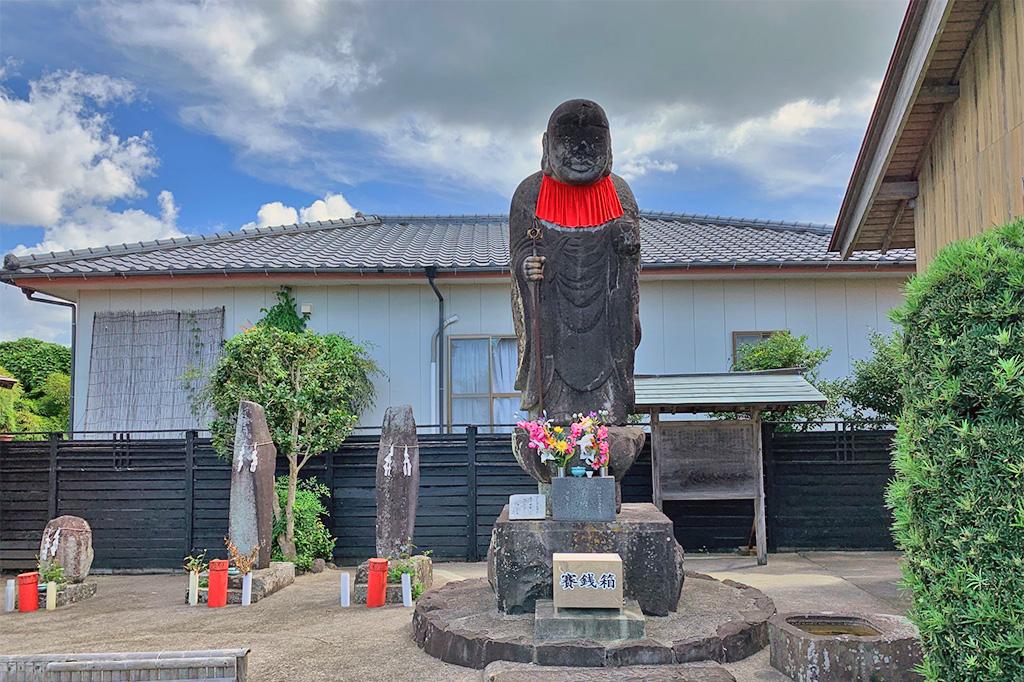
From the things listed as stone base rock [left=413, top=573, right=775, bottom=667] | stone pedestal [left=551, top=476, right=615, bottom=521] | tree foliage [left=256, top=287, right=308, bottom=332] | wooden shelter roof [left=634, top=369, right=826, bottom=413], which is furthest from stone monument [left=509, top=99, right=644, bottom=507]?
tree foliage [left=256, top=287, right=308, bottom=332]

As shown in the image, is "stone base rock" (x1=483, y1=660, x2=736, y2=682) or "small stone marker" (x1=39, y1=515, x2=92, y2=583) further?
"small stone marker" (x1=39, y1=515, x2=92, y2=583)

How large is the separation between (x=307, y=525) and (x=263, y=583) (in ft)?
6.57

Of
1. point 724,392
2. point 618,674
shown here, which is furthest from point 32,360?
point 618,674

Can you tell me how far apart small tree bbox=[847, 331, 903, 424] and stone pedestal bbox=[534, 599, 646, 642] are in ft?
24.6

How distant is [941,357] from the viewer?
3193 millimetres

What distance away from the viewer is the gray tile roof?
41.2 ft

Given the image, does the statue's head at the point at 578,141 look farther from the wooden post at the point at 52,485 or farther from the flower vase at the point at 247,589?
the wooden post at the point at 52,485

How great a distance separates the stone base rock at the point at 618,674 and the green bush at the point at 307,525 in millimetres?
6364

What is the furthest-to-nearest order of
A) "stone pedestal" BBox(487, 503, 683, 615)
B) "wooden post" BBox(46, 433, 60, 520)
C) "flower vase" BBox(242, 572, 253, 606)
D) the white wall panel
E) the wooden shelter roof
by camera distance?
the white wall panel, "wooden post" BBox(46, 433, 60, 520), the wooden shelter roof, "flower vase" BBox(242, 572, 253, 606), "stone pedestal" BBox(487, 503, 683, 615)

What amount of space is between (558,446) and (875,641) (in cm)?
261

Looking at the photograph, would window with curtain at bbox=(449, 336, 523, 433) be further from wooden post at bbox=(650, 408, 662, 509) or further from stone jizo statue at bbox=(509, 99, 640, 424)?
stone jizo statue at bbox=(509, 99, 640, 424)

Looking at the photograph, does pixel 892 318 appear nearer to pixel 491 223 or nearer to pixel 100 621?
pixel 100 621

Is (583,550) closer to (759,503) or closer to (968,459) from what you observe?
(968,459)

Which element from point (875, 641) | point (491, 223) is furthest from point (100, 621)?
point (491, 223)
